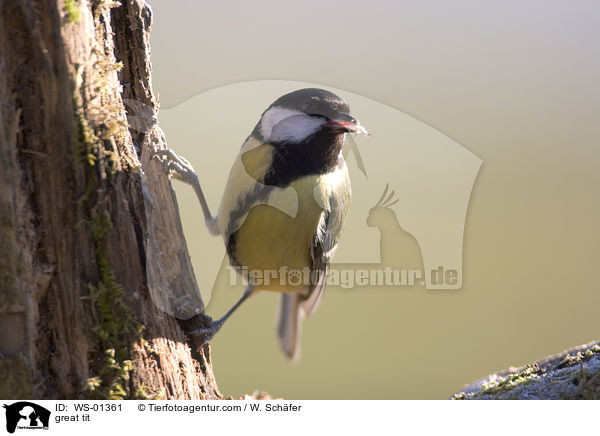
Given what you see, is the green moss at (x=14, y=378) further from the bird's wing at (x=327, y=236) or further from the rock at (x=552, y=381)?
the rock at (x=552, y=381)

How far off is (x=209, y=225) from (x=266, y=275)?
1.08 ft

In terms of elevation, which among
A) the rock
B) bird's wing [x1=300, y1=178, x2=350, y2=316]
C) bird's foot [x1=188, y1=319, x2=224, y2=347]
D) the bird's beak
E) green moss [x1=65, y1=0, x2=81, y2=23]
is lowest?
the rock

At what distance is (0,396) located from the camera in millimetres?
1408

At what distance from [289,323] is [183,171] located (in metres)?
0.90

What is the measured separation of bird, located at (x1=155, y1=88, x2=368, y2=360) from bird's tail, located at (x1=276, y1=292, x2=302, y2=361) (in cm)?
18

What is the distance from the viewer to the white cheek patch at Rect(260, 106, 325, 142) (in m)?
2.00

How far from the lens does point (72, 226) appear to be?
1.46 meters

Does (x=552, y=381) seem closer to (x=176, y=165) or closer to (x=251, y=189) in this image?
(x=251, y=189)

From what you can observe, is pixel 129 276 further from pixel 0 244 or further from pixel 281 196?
pixel 281 196

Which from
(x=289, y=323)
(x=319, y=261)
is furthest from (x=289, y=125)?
(x=289, y=323)

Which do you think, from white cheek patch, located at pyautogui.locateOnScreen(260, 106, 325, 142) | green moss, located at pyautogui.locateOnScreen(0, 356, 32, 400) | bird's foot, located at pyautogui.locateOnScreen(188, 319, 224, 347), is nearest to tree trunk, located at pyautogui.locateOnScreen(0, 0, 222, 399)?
green moss, located at pyautogui.locateOnScreen(0, 356, 32, 400)

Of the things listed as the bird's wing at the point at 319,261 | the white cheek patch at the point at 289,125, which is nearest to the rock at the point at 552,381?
the bird's wing at the point at 319,261

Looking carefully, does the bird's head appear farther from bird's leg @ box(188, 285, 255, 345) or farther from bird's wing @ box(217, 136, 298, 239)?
bird's leg @ box(188, 285, 255, 345)

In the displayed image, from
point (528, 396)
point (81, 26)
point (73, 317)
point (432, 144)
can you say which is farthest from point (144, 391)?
point (432, 144)
